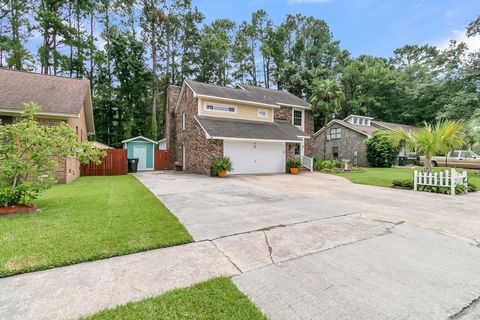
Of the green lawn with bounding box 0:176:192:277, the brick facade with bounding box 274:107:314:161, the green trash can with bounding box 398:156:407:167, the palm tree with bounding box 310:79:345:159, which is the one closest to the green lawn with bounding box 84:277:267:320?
the green lawn with bounding box 0:176:192:277

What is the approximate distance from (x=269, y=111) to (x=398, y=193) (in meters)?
11.5

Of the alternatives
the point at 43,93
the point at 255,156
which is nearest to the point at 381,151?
the point at 255,156

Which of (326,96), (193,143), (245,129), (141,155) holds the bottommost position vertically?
(141,155)

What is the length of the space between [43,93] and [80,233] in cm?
1137

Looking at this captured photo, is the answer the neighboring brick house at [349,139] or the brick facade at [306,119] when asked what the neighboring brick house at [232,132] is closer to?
the brick facade at [306,119]

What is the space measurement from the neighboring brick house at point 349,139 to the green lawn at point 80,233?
2019cm

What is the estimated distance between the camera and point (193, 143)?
52.5 ft

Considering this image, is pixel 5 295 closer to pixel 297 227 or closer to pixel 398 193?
pixel 297 227

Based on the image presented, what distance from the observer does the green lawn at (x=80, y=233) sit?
321cm

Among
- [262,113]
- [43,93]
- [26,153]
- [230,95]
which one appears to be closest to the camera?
[26,153]

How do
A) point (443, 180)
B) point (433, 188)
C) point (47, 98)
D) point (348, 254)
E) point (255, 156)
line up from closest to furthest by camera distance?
1. point (348, 254)
2. point (443, 180)
3. point (433, 188)
4. point (47, 98)
5. point (255, 156)

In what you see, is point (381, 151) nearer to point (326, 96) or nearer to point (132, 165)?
point (326, 96)

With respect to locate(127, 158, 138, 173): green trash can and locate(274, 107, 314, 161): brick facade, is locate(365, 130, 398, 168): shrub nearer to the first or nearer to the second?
locate(274, 107, 314, 161): brick facade

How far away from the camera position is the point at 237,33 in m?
34.1
